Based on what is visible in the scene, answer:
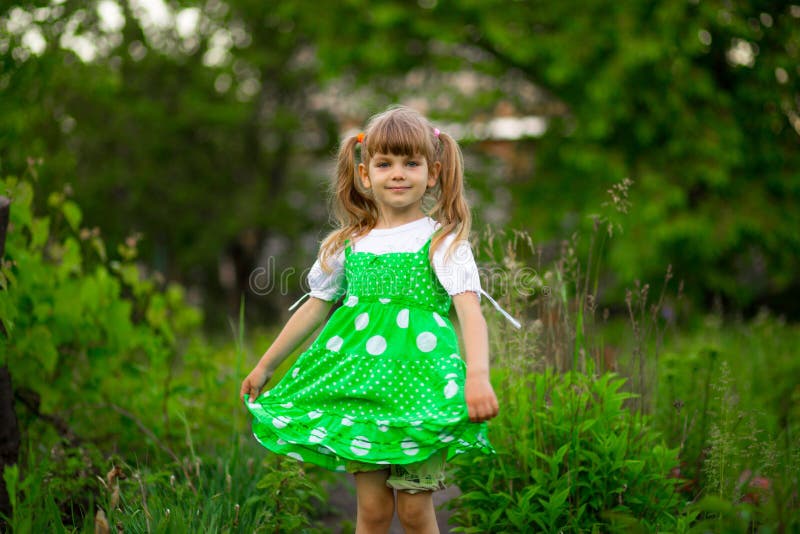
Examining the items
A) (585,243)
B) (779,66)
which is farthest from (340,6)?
(779,66)

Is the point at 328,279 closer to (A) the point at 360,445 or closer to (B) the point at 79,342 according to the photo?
(A) the point at 360,445

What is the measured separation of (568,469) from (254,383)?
112 centimetres

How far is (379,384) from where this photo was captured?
7.45ft

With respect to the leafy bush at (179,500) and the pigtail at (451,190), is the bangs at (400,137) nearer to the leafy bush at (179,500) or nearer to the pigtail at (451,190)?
the pigtail at (451,190)

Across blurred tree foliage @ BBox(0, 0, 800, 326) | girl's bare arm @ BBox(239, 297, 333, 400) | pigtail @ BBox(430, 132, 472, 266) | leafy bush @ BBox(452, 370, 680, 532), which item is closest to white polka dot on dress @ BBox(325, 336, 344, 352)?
girl's bare arm @ BBox(239, 297, 333, 400)

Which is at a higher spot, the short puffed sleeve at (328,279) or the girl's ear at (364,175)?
the girl's ear at (364,175)

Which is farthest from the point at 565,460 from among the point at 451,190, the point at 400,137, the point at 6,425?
the point at 6,425

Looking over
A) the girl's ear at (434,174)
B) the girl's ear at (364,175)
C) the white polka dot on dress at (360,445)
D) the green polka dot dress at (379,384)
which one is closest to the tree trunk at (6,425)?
the green polka dot dress at (379,384)

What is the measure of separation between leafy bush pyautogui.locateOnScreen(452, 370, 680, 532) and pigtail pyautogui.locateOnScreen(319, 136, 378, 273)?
0.82 meters

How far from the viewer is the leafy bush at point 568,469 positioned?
2.54 metres

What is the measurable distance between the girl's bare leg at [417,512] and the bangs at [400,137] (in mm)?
1065

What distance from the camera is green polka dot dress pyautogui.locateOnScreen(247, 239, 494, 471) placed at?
7.14ft

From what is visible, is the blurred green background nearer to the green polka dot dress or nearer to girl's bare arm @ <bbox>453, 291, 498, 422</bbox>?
the green polka dot dress

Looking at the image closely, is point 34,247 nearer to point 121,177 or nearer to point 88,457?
point 88,457
